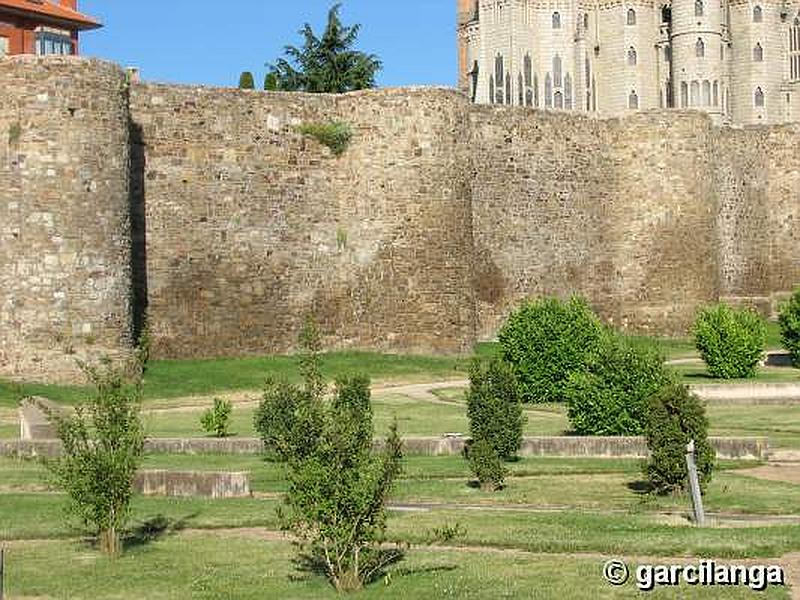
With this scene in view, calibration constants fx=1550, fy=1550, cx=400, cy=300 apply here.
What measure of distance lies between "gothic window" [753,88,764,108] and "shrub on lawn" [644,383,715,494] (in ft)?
358

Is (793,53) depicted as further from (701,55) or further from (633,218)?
(633,218)

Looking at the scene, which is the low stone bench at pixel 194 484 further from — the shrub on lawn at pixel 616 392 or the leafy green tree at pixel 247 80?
the leafy green tree at pixel 247 80

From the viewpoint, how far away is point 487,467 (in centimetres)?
1634

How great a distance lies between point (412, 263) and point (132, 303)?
7352mm

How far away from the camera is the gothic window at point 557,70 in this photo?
409 feet

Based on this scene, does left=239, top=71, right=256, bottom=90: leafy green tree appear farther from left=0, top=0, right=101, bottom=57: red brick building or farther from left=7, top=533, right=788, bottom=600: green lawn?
left=7, top=533, right=788, bottom=600: green lawn

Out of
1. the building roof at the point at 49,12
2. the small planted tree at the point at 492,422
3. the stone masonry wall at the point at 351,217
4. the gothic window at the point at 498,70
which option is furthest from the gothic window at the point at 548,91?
the small planted tree at the point at 492,422

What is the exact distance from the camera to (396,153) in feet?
114

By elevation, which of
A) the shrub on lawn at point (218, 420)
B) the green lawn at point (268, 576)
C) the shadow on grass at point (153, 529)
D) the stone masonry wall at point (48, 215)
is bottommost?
the green lawn at point (268, 576)

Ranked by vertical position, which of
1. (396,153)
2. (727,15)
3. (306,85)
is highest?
Result: (727,15)

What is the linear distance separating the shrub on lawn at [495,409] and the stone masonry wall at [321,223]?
47.6 ft

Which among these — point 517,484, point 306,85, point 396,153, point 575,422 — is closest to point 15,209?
point 396,153

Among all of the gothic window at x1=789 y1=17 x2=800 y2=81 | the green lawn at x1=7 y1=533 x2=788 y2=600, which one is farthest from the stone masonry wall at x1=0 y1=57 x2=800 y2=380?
the gothic window at x1=789 y1=17 x2=800 y2=81

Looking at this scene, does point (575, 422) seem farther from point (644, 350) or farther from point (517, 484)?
point (517, 484)
